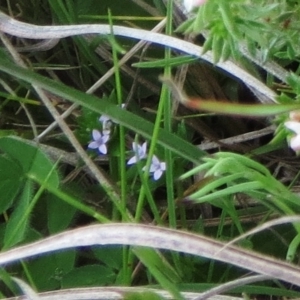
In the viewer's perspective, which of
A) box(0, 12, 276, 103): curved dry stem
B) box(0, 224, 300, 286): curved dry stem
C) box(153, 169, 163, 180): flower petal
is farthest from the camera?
box(153, 169, 163, 180): flower petal

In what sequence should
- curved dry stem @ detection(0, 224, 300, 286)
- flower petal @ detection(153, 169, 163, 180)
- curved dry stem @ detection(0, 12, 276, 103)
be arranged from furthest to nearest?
1. flower petal @ detection(153, 169, 163, 180)
2. curved dry stem @ detection(0, 12, 276, 103)
3. curved dry stem @ detection(0, 224, 300, 286)

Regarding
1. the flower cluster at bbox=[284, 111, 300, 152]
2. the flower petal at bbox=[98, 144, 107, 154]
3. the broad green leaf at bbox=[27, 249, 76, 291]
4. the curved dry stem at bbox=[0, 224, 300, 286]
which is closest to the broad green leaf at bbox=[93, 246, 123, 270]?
the broad green leaf at bbox=[27, 249, 76, 291]

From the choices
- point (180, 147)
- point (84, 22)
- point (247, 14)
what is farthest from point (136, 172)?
point (247, 14)

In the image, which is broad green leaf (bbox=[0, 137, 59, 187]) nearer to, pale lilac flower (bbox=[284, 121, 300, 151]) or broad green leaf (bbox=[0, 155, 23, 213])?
broad green leaf (bbox=[0, 155, 23, 213])

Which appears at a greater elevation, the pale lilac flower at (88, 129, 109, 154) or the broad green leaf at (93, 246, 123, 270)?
the pale lilac flower at (88, 129, 109, 154)

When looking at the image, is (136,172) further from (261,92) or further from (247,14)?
(247,14)

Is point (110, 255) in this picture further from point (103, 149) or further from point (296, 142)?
point (296, 142)

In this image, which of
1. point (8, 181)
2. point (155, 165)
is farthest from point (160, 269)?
point (8, 181)
